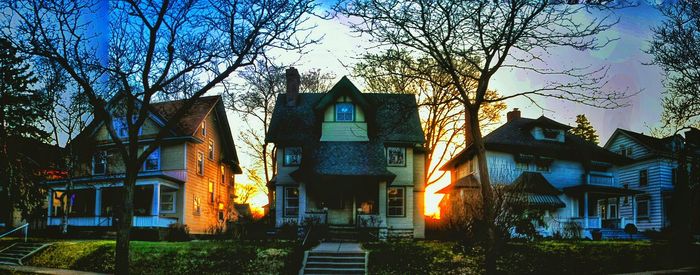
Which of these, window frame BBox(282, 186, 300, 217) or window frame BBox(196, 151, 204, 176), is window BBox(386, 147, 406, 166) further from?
window frame BBox(196, 151, 204, 176)

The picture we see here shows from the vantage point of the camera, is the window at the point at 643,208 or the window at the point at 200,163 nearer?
the window at the point at 200,163

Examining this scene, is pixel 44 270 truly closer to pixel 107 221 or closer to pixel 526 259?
pixel 107 221

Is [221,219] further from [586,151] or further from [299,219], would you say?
[586,151]

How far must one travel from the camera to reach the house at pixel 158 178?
33000 millimetres

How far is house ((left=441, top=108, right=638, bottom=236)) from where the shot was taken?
33.4 metres

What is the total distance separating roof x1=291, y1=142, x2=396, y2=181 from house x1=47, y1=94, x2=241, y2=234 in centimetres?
719

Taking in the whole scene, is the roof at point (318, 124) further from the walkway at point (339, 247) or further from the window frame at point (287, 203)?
the walkway at point (339, 247)

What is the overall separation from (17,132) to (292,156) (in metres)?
13.7

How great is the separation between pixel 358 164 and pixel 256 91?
12.1 metres

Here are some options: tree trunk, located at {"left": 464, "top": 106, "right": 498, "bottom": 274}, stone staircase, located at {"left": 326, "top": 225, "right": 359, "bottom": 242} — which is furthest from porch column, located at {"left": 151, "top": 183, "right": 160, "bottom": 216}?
tree trunk, located at {"left": 464, "top": 106, "right": 498, "bottom": 274}

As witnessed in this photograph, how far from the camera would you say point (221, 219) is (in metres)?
41.3

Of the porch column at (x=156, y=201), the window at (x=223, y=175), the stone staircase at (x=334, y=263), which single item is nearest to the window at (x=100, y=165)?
the porch column at (x=156, y=201)

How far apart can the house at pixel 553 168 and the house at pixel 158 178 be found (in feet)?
50.8

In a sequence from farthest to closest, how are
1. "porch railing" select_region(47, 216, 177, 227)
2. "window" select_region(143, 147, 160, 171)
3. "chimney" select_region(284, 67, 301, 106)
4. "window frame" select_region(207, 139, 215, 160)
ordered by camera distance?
"window frame" select_region(207, 139, 215, 160)
"window" select_region(143, 147, 160, 171)
"chimney" select_region(284, 67, 301, 106)
"porch railing" select_region(47, 216, 177, 227)
